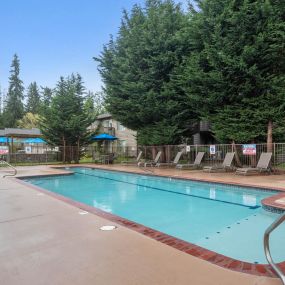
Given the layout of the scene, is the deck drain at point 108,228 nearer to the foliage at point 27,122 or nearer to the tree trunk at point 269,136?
the tree trunk at point 269,136

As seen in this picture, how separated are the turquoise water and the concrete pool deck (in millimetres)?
1504

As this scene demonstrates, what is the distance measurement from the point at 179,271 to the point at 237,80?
39.2 ft

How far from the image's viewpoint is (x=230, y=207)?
7.45 meters

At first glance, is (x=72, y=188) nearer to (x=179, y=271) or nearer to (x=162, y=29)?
(x=179, y=271)

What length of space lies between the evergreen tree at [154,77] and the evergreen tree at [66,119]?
4033 millimetres

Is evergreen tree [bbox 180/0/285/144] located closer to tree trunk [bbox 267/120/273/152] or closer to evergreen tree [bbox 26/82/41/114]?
tree trunk [bbox 267/120/273/152]

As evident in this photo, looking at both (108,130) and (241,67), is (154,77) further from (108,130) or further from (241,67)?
(108,130)

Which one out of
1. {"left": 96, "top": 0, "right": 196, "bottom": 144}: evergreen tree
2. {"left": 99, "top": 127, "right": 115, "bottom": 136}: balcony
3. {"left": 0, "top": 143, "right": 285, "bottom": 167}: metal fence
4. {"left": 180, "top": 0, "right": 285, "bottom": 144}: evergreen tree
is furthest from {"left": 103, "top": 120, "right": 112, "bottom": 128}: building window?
{"left": 180, "top": 0, "right": 285, "bottom": 144}: evergreen tree

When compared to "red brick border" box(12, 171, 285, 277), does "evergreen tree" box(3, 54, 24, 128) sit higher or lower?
higher

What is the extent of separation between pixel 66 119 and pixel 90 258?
19.4m

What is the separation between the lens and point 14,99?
51.9 meters

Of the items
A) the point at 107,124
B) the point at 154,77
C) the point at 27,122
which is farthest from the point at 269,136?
the point at 27,122

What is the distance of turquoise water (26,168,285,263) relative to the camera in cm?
461

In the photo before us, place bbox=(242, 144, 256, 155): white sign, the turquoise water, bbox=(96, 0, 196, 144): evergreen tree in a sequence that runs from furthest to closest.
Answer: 1. bbox=(96, 0, 196, 144): evergreen tree
2. bbox=(242, 144, 256, 155): white sign
3. the turquoise water
